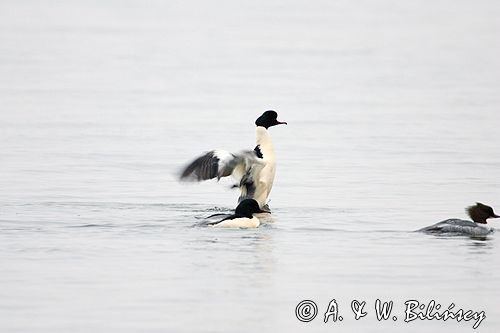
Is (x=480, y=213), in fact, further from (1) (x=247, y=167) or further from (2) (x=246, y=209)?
(1) (x=247, y=167)

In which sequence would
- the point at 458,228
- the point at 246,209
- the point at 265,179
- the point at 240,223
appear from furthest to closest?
the point at 265,179
the point at 246,209
the point at 240,223
the point at 458,228

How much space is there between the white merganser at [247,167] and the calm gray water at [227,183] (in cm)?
36

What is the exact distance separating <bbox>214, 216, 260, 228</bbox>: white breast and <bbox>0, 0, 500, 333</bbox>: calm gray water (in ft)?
0.36

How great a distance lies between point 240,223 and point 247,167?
1.78 metres

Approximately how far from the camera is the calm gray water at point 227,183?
10844mm

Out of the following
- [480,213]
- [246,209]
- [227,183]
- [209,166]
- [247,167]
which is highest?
[227,183]

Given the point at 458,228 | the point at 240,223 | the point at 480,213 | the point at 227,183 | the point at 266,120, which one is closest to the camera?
the point at 458,228

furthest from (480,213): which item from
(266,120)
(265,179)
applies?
(266,120)

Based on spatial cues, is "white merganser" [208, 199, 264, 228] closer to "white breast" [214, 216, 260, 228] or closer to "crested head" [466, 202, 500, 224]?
"white breast" [214, 216, 260, 228]

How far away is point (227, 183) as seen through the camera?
19.4 metres

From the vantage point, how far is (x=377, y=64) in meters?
34.9

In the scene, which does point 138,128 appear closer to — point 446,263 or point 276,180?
point 276,180

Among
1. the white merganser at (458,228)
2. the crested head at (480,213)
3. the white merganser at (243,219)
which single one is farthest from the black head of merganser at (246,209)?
the crested head at (480,213)

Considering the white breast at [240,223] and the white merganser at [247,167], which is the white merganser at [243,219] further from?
the white merganser at [247,167]
